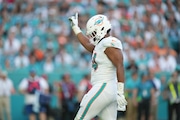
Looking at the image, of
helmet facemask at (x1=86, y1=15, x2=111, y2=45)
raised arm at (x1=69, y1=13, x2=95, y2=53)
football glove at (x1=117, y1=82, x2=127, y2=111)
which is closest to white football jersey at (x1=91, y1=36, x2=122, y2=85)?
helmet facemask at (x1=86, y1=15, x2=111, y2=45)

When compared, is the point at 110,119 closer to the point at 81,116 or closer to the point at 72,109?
the point at 81,116

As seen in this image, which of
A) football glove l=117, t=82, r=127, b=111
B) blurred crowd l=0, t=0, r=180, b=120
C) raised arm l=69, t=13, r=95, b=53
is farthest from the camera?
blurred crowd l=0, t=0, r=180, b=120

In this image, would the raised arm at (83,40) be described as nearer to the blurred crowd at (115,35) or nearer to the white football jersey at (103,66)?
the white football jersey at (103,66)

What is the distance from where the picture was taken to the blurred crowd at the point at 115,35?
15.2m

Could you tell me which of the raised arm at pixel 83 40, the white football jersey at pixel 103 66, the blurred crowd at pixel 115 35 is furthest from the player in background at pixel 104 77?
the blurred crowd at pixel 115 35

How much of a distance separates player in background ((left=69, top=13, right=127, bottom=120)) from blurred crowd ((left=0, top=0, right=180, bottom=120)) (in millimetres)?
7507

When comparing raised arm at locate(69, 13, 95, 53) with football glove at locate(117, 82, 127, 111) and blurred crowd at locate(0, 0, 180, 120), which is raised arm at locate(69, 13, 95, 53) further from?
blurred crowd at locate(0, 0, 180, 120)

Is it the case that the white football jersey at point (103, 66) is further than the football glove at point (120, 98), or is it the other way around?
the white football jersey at point (103, 66)

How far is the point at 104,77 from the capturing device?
23.7 feet

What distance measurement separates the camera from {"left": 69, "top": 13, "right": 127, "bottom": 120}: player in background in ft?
23.3

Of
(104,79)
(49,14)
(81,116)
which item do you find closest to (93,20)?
(104,79)

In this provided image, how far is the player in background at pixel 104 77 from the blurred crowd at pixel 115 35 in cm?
751

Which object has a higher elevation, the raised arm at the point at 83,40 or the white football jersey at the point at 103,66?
the raised arm at the point at 83,40

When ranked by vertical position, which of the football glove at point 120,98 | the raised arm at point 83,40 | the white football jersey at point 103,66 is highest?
the raised arm at point 83,40
